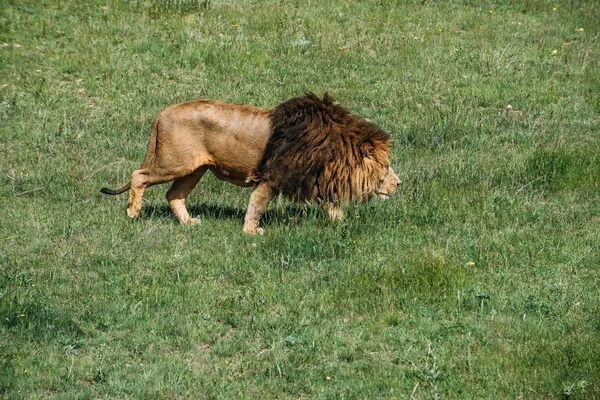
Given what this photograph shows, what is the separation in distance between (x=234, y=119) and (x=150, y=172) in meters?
1.11

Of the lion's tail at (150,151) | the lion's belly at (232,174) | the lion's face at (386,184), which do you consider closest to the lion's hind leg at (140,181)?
→ the lion's tail at (150,151)

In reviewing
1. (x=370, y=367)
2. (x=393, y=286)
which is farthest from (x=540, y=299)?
(x=370, y=367)

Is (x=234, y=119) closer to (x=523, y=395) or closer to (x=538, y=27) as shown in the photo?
(x=523, y=395)

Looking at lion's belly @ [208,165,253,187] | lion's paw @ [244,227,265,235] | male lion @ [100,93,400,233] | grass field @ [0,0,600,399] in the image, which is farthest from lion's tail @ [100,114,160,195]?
lion's paw @ [244,227,265,235]

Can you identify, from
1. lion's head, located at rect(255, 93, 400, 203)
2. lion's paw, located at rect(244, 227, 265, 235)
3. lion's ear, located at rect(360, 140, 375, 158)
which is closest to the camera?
lion's head, located at rect(255, 93, 400, 203)

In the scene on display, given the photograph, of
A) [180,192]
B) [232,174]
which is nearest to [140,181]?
[180,192]

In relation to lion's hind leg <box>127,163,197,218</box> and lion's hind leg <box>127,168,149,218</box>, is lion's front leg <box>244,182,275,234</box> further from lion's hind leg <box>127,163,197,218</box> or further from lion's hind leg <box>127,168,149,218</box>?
lion's hind leg <box>127,168,149,218</box>

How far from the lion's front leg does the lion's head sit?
0.10 meters

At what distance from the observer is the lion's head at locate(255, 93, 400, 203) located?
9.34m

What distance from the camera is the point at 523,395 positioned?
6258 mm

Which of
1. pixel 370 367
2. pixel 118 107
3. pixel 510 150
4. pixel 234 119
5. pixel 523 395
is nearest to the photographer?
pixel 523 395

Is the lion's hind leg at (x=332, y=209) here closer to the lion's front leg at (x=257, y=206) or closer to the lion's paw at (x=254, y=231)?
the lion's front leg at (x=257, y=206)

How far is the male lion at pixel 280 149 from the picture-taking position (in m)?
9.37

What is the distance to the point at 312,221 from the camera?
9.39 m
